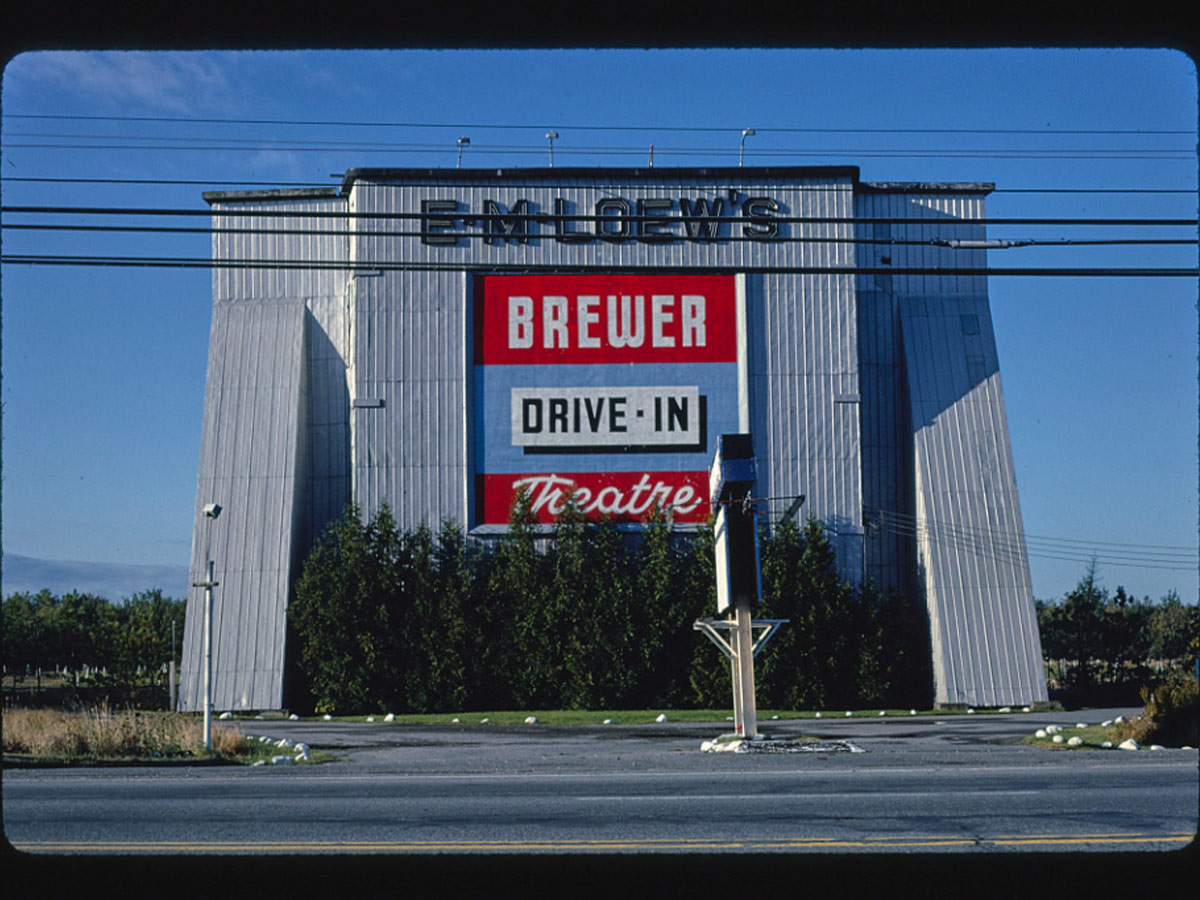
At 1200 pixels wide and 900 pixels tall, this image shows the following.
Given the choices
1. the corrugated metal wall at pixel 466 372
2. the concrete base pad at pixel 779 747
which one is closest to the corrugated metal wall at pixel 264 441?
the corrugated metal wall at pixel 466 372

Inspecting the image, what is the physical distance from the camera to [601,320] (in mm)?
31781

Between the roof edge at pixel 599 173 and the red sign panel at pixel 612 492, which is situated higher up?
the roof edge at pixel 599 173

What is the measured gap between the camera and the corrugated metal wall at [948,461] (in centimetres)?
3066

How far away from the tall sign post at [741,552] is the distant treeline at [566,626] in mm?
11395

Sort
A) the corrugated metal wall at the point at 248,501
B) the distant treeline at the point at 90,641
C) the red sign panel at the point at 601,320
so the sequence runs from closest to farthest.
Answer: the corrugated metal wall at the point at 248,501 → the red sign panel at the point at 601,320 → the distant treeline at the point at 90,641

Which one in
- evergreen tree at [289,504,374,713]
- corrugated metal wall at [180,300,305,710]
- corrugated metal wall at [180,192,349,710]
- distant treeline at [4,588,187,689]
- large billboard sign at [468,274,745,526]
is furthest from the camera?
distant treeline at [4,588,187,689]

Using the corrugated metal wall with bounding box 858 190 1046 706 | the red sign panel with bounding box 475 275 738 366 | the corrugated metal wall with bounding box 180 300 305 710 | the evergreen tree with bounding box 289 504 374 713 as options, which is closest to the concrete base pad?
the corrugated metal wall with bounding box 858 190 1046 706

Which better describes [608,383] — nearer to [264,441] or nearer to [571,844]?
[264,441]

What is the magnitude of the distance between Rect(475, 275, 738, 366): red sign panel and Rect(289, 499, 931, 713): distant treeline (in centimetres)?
449

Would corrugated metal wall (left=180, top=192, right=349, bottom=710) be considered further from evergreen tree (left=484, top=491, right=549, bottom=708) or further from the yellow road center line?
the yellow road center line

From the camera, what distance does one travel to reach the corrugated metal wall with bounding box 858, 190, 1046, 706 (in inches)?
1207

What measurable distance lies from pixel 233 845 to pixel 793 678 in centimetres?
2283

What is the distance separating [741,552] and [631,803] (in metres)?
7.85

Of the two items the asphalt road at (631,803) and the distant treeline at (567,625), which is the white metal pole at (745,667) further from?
the distant treeline at (567,625)
